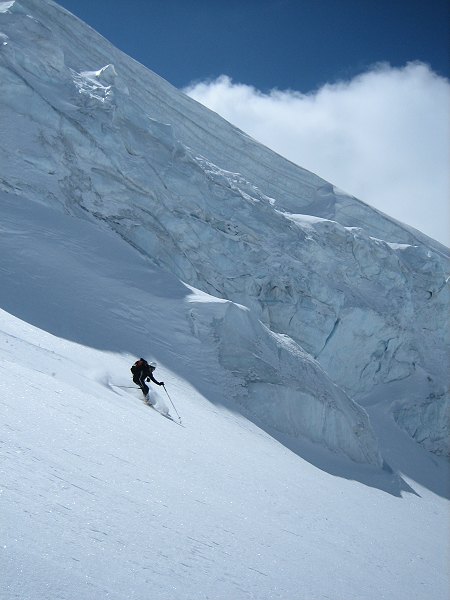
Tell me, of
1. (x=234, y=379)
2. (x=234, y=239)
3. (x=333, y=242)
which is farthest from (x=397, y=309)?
(x=234, y=379)

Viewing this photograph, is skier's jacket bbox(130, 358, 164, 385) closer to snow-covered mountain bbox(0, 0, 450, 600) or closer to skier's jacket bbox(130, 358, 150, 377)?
skier's jacket bbox(130, 358, 150, 377)

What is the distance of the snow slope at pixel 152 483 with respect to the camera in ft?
13.3

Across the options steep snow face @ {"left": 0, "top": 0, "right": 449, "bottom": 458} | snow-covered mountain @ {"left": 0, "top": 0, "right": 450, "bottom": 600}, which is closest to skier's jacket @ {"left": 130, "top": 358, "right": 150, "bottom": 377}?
snow-covered mountain @ {"left": 0, "top": 0, "right": 450, "bottom": 600}

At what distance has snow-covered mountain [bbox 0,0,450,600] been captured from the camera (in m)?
4.84

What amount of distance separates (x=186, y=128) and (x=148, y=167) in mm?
9554

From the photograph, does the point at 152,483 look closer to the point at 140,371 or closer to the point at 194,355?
the point at 140,371

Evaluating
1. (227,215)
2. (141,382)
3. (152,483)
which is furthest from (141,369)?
(227,215)

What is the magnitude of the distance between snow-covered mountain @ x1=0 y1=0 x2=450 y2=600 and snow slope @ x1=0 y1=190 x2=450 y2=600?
33mm

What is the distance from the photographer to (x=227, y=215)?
29188mm

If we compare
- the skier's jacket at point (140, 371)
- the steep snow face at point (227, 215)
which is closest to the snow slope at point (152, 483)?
the skier's jacket at point (140, 371)

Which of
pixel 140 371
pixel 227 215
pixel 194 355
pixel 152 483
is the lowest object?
pixel 140 371

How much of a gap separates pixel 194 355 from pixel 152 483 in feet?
38.5

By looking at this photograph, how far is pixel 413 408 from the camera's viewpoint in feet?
98.4

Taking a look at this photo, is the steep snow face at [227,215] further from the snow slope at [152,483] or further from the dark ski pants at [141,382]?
the dark ski pants at [141,382]
